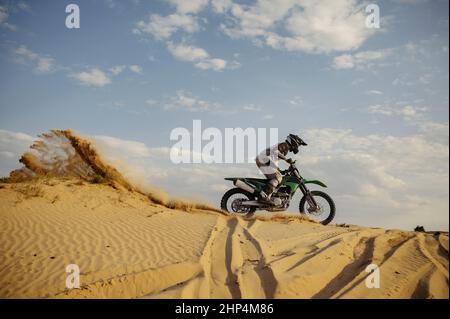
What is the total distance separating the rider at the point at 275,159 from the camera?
10.5 metres

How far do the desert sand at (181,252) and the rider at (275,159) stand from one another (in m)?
1.09

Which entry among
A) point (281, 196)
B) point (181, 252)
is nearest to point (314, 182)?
point (281, 196)

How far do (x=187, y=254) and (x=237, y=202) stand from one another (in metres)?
4.42

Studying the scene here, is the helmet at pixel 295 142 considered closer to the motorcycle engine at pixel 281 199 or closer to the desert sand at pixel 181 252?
the motorcycle engine at pixel 281 199

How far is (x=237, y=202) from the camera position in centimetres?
1117

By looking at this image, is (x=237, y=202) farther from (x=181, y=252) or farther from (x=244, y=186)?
(x=181, y=252)

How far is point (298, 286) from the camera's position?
5.14 metres

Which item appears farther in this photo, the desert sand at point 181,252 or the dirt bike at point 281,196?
the dirt bike at point 281,196

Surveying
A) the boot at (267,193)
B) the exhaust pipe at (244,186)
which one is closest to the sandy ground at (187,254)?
the boot at (267,193)

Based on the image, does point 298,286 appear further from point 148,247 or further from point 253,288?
point 148,247

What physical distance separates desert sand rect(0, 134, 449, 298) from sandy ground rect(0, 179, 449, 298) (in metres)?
0.02

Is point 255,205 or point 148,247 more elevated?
point 255,205

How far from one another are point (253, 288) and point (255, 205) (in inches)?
225
